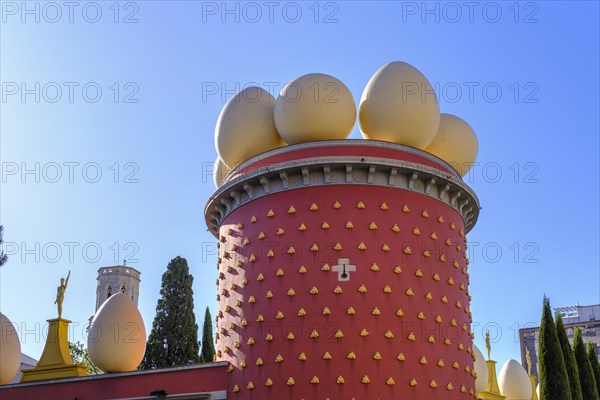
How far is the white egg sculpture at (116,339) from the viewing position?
22594 millimetres

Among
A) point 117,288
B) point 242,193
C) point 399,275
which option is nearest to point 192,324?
point 242,193

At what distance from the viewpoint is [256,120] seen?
22641mm

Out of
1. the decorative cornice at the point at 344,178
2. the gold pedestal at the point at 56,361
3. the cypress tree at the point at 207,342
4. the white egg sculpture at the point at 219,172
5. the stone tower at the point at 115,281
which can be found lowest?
the gold pedestal at the point at 56,361

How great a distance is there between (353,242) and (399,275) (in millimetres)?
1508

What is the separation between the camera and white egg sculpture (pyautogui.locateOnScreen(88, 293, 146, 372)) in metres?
22.6

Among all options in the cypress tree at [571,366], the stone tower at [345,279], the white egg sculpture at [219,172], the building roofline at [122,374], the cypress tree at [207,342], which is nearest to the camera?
the stone tower at [345,279]

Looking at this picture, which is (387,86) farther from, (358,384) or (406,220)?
(358,384)

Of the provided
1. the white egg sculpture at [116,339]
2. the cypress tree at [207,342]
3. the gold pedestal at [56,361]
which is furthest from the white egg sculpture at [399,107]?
the cypress tree at [207,342]

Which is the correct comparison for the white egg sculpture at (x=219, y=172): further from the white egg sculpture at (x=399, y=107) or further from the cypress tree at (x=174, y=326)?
the cypress tree at (x=174, y=326)

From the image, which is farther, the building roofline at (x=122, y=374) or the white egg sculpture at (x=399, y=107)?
the white egg sculpture at (x=399, y=107)

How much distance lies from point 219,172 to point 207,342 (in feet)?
56.2

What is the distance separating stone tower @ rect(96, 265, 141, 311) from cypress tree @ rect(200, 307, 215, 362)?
131 ft

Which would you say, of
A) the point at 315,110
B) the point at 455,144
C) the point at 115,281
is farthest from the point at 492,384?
the point at 115,281

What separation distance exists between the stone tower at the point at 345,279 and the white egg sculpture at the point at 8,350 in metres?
7.96
